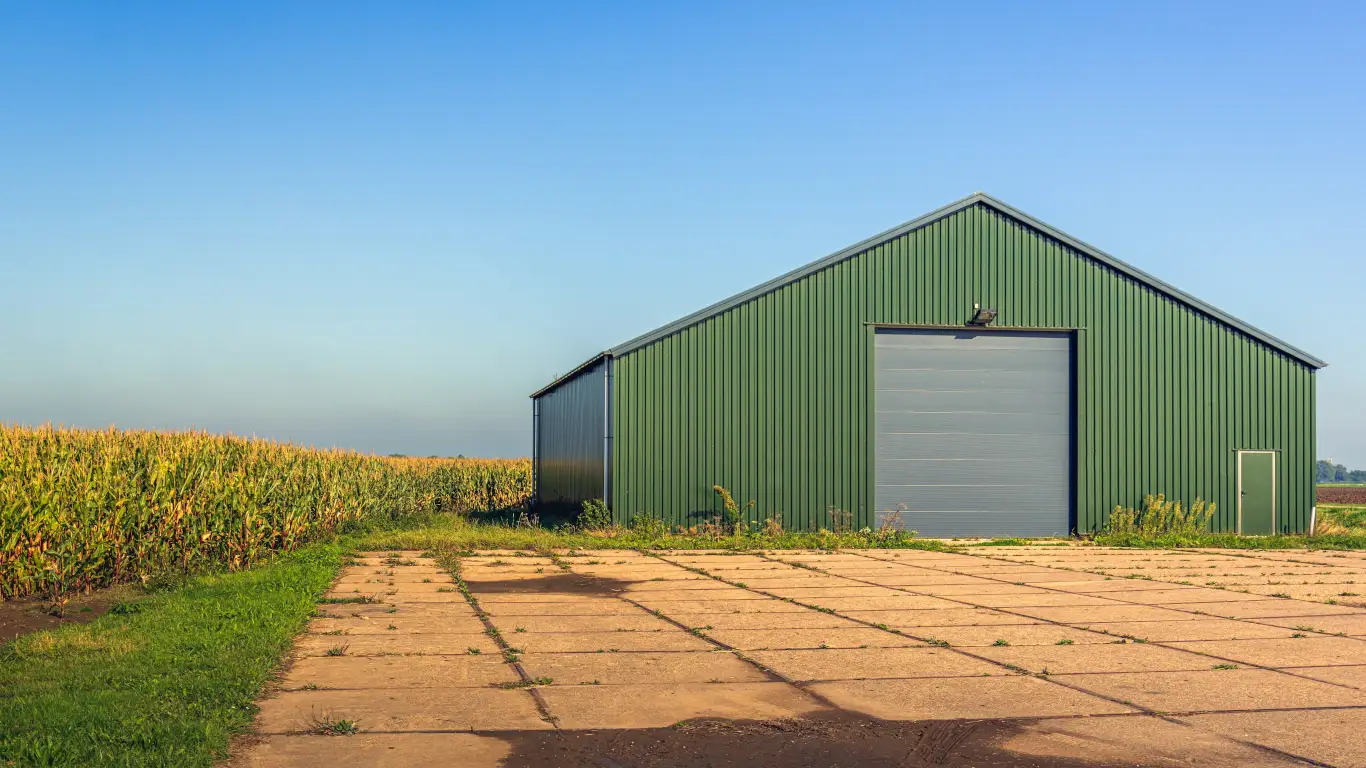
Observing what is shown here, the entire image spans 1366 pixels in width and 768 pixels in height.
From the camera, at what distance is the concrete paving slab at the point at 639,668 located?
28.3ft

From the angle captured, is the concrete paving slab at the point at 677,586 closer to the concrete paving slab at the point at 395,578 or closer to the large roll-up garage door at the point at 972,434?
the concrete paving slab at the point at 395,578

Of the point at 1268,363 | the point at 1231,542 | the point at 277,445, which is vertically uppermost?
the point at 1268,363

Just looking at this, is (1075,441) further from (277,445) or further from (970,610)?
(277,445)

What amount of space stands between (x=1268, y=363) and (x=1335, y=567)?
7487 mm

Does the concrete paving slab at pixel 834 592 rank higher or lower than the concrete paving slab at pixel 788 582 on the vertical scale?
higher

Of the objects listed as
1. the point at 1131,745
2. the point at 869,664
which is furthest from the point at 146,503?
the point at 1131,745

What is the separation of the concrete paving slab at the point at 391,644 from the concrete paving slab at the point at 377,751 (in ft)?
9.30

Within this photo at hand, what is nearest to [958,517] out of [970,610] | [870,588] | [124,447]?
[870,588]

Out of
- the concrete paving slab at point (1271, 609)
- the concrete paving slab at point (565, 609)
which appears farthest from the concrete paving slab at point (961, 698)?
the concrete paving slab at point (1271, 609)

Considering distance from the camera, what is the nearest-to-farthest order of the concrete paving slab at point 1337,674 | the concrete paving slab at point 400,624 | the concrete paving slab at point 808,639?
the concrete paving slab at point 1337,674 → the concrete paving slab at point 808,639 → the concrete paving slab at point 400,624

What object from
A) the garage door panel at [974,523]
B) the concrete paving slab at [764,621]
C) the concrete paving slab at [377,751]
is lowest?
the garage door panel at [974,523]

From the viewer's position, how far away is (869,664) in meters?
9.31

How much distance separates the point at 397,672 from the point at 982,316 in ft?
56.6

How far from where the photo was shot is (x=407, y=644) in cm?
1012
